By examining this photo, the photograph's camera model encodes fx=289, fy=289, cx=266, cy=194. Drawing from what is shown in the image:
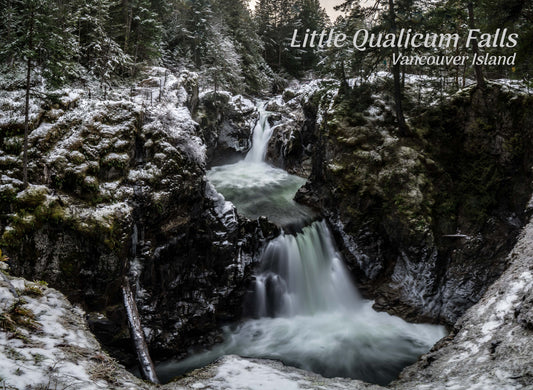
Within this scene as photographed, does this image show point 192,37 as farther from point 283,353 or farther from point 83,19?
point 283,353

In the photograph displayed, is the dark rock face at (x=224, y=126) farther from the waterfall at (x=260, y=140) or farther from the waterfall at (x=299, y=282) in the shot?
the waterfall at (x=299, y=282)

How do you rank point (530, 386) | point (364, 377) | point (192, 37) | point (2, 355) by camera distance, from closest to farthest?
point (2, 355), point (530, 386), point (364, 377), point (192, 37)

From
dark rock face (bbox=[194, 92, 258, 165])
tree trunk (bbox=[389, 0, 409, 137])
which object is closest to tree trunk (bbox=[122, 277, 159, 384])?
tree trunk (bbox=[389, 0, 409, 137])

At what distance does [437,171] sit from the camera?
12664mm

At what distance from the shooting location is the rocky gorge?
7.36 meters

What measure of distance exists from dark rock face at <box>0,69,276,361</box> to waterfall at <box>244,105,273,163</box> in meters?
11.8

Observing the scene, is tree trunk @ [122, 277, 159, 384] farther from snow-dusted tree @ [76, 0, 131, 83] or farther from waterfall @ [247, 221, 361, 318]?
snow-dusted tree @ [76, 0, 131, 83]

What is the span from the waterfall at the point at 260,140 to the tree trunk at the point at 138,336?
15.9m

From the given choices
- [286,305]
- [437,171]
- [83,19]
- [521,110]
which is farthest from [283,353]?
[83,19]

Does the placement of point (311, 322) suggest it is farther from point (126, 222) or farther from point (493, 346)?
point (493, 346)

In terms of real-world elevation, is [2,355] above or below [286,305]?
above

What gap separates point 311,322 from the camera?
36.2ft

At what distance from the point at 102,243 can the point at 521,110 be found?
15.9 meters

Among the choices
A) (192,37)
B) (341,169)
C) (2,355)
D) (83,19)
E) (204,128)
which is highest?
(192,37)
